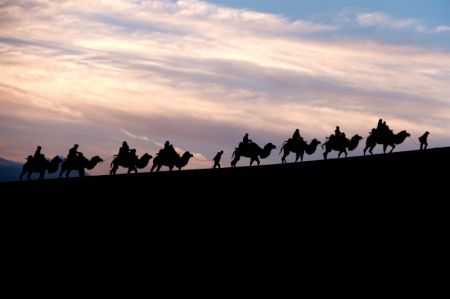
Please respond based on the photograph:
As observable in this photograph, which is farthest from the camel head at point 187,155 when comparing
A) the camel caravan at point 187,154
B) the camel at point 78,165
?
the camel at point 78,165

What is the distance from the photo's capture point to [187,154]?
3700 cm

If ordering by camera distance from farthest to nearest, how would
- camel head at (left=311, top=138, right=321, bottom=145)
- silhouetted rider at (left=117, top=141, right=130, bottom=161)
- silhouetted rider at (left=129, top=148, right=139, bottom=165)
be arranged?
camel head at (left=311, top=138, right=321, bottom=145), silhouetted rider at (left=129, top=148, right=139, bottom=165), silhouetted rider at (left=117, top=141, right=130, bottom=161)

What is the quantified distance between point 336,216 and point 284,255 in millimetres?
2382

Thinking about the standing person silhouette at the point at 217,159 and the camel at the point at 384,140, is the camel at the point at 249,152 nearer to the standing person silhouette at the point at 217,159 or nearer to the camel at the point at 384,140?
the standing person silhouette at the point at 217,159

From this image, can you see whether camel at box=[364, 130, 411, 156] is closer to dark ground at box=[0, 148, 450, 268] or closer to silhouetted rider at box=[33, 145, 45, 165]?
dark ground at box=[0, 148, 450, 268]

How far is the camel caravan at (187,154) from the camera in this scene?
3503 cm

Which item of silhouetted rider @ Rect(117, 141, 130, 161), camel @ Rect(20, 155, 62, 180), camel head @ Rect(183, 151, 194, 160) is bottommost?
camel @ Rect(20, 155, 62, 180)

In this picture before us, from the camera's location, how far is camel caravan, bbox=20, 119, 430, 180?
35031 millimetres

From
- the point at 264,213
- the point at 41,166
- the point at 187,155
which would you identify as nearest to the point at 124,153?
the point at 187,155

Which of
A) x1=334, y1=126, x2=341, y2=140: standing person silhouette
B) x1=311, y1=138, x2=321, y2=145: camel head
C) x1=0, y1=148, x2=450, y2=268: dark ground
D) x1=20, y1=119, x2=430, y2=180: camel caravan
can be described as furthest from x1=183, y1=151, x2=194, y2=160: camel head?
x1=334, y1=126, x2=341, y2=140: standing person silhouette

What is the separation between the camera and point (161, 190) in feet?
90.7

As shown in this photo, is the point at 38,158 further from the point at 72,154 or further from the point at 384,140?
the point at 384,140

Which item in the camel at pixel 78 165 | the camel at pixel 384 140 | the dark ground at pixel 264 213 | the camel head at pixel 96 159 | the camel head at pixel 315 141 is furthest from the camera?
the camel head at pixel 96 159

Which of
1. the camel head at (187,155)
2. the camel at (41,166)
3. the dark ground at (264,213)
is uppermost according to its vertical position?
the camel head at (187,155)
